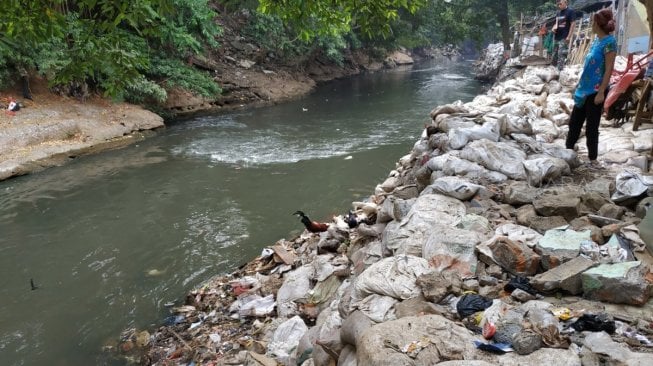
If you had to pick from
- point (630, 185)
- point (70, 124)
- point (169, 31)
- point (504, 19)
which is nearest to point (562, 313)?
point (630, 185)

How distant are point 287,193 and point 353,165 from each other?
1942mm

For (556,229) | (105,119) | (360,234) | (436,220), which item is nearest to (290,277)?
(360,234)

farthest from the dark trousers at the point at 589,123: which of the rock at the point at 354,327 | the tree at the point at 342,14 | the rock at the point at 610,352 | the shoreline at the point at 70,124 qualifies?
the shoreline at the point at 70,124

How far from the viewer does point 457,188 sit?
4.26 meters

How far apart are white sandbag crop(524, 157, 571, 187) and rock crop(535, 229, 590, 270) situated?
115 cm

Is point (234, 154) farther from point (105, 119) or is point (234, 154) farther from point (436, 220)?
point (436, 220)

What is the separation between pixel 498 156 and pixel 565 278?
237 centimetres

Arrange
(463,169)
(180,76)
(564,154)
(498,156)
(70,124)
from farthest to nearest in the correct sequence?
(180,76) → (70,124) → (498,156) → (463,169) → (564,154)

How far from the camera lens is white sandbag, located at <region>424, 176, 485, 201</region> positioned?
4.23 metres

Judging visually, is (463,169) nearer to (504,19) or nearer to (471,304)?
(471,304)

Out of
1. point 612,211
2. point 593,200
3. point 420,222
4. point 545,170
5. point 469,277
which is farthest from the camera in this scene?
point 545,170

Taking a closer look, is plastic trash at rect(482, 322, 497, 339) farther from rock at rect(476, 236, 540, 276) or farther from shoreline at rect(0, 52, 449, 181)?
shoreline at rect(0, 52, 449, 181)

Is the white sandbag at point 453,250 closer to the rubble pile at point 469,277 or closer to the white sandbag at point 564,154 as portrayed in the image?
the rubble pile at point 469,277

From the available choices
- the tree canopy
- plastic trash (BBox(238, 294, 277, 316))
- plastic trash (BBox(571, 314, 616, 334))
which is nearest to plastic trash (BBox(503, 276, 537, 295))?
plastic trash (BBox(571, 314, 616, 334))
